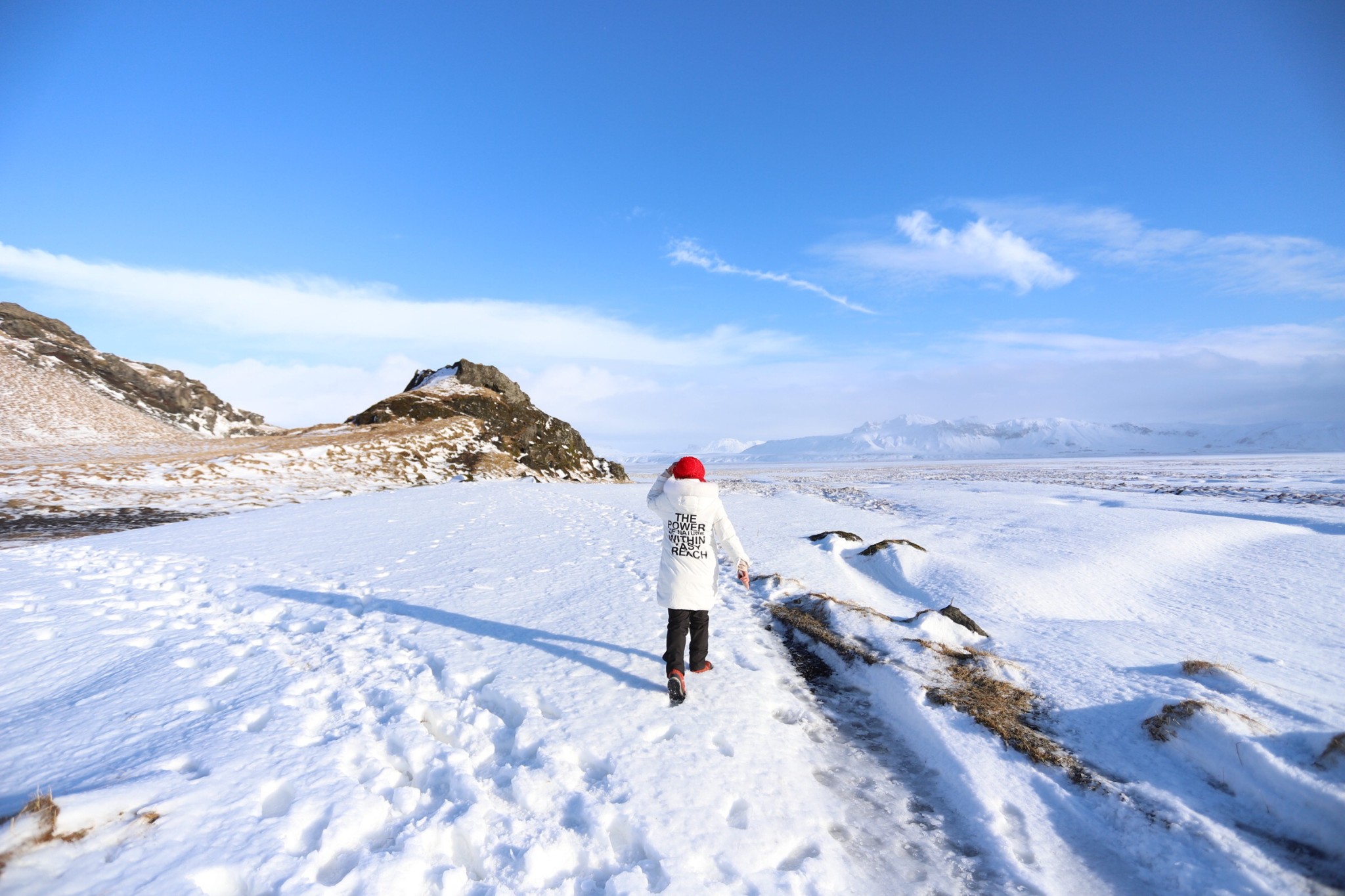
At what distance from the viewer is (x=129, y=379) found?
49969 millimetres

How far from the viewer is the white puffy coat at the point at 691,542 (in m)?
5.55

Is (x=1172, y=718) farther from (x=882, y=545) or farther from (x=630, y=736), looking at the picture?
(x=882, y=545)

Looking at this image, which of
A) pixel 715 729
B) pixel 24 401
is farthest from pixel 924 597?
pixel 24 401

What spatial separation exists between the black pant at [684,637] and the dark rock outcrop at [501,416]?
2832 cm

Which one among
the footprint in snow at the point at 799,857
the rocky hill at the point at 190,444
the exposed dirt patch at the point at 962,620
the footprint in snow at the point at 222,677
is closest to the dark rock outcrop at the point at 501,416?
the rocky hill at the point at 190,444

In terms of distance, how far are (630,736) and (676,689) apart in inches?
28.4

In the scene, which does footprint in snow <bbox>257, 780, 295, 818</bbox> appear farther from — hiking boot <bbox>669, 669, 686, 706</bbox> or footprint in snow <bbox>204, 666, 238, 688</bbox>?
hiking boot <bbox>669, 669, 686, 706</bbox>

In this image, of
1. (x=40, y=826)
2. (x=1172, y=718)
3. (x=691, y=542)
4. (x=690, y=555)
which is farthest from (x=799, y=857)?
(x=40, y=826)

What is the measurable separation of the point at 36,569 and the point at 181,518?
7747 millimetres

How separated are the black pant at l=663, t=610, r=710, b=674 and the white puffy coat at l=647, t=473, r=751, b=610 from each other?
10 centimetres

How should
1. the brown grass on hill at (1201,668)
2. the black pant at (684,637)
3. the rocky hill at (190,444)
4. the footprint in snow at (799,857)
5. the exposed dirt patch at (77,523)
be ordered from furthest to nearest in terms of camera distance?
the rocky hill at (190,444) < the exposed dirt patch at (77,523) < the brown grass on hill at (1201,668) < the black pant at (684,637) < the footprint in snow at (799,857)

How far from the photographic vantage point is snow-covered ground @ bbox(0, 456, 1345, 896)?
3.27m

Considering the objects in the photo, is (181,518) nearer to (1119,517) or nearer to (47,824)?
(47,824)

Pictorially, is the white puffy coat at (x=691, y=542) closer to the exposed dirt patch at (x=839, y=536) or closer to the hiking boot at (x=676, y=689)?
the hiking boot at (x=676, y=689)
